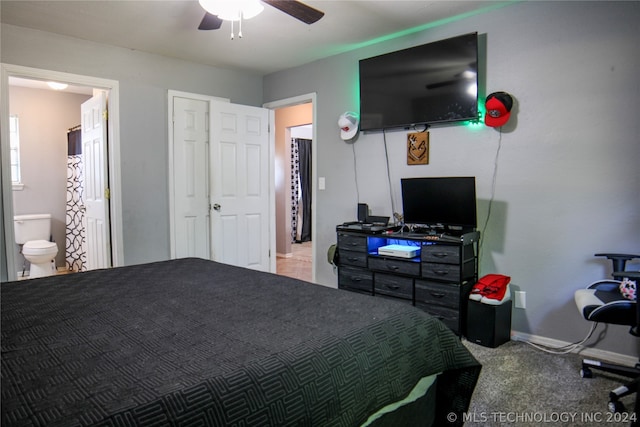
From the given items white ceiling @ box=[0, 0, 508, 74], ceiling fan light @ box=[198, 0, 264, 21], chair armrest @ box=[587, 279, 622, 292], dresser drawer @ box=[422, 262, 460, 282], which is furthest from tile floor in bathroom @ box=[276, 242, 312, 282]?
ceiling fan light @ box=[198, 0, 264, 21]

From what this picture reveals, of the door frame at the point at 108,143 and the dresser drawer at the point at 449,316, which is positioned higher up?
the door frame at the point at 108,143

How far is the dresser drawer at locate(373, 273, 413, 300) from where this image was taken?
120 inches

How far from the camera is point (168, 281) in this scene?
1.85 meters

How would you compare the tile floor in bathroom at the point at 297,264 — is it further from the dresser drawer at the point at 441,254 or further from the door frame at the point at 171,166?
the dresser drawer at the point at 441,254

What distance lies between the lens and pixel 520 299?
292 centimetres

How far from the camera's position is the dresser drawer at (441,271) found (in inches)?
110

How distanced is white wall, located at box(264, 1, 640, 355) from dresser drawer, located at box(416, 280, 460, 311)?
1.56 feet

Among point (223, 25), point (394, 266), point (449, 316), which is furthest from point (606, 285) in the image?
point (223, 25)

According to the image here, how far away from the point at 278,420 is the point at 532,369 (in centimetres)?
212

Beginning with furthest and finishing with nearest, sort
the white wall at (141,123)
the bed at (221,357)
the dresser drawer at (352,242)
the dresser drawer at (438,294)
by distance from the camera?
the white wall at (141,123)
the dresser drawer at (352,242)
the dresser drawer at (438,294)
the bed at (221,357)

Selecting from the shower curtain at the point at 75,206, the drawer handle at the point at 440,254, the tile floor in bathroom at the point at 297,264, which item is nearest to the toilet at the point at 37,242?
the shower curtain at the point at 75,206

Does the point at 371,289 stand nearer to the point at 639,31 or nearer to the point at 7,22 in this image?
the point at 639,31

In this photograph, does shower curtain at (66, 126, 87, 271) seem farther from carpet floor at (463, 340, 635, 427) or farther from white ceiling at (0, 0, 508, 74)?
carpet floor at (463, 340, 635, 427)

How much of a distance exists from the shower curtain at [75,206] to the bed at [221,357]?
Answer: 334 centimetres
